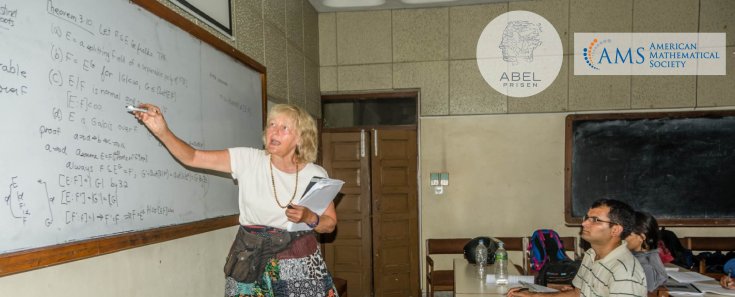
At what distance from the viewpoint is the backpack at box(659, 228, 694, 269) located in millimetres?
4164

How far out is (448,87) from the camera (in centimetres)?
483

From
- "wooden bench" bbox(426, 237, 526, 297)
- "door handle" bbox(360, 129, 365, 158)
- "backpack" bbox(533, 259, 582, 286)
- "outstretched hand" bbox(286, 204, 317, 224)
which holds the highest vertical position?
"door handle" bbox(360, 129, 365, 158)

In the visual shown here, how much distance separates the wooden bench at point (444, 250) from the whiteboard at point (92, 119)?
95.5 inches

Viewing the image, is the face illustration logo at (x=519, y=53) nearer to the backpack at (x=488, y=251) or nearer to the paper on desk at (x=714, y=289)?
the backpack at (x=488, y=251)

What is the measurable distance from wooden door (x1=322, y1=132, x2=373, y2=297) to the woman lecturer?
3.00 metres

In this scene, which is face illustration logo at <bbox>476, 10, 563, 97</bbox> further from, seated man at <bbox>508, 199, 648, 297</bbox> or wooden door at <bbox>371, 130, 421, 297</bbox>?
seated man at <bbox>508, 199, 648, 297</bbox>

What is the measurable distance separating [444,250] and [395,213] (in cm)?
67

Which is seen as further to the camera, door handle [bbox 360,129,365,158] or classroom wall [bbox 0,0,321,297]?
door handle [bbox 360,129,365,158]

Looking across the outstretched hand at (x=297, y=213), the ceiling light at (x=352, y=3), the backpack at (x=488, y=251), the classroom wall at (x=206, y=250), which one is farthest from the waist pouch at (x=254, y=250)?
the ceiling light at (x=352, y=3)

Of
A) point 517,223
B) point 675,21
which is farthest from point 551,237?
point 675,21

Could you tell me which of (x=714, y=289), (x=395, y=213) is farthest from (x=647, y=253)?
(x=395, y=213)

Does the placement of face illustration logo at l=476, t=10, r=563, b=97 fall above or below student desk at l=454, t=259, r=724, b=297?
above

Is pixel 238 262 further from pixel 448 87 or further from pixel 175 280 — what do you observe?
pixel 448 87

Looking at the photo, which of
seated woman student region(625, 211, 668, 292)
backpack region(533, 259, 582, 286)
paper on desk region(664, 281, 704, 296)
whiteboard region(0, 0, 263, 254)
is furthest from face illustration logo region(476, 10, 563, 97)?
whiteboard region(0, 0, 263, 254)
